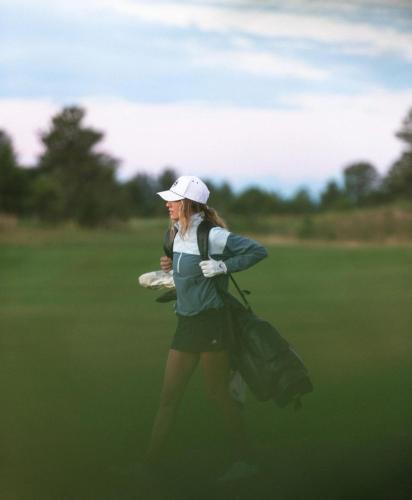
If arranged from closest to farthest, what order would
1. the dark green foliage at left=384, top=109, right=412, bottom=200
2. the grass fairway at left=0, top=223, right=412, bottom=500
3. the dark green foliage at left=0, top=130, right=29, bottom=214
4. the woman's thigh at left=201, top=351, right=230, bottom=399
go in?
1. the woman's thigh at left=201, top=351, right=230, bottom=399
2. the grass fairway at left=0, top=223, right=412, bottom=500
3. the dark green foliage at left=0, top=130, right=29, bottom=214
4. the dark green foliage at left=384, top=109, right=412, bottom=200

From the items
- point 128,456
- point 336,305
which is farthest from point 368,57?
point 128,456

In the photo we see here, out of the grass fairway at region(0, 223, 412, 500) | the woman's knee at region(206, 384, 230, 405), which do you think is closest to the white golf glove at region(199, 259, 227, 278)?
the woman's knee at region(206, 384, 230, 405)

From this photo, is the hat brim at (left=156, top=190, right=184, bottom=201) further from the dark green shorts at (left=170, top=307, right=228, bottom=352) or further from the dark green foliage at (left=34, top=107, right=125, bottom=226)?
the dark green foliage at (left=34, top=107, right=125, bottom=226)

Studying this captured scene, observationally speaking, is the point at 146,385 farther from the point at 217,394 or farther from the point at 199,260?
the point at 199,260

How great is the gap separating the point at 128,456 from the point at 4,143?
→ 136 centimetres

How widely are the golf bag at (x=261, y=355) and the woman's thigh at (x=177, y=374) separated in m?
0.15

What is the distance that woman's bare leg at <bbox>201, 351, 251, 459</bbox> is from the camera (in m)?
2.41

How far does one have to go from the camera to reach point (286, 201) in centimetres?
338

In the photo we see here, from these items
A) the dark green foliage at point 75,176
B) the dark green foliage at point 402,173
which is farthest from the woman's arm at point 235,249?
the dark green foliage at point 402,173

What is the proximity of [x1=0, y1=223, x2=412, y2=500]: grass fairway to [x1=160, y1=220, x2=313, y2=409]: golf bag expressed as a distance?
0.36m

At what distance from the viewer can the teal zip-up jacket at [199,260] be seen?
2.33 metres

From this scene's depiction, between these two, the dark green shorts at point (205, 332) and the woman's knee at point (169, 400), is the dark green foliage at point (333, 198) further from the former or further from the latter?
the woman's knee at point (169, 400)

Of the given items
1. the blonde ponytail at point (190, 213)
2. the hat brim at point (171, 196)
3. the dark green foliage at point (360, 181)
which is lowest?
the blonde ponytail at point (190, 213)

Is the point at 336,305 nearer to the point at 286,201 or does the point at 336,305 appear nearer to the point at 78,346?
the point at 286,201
